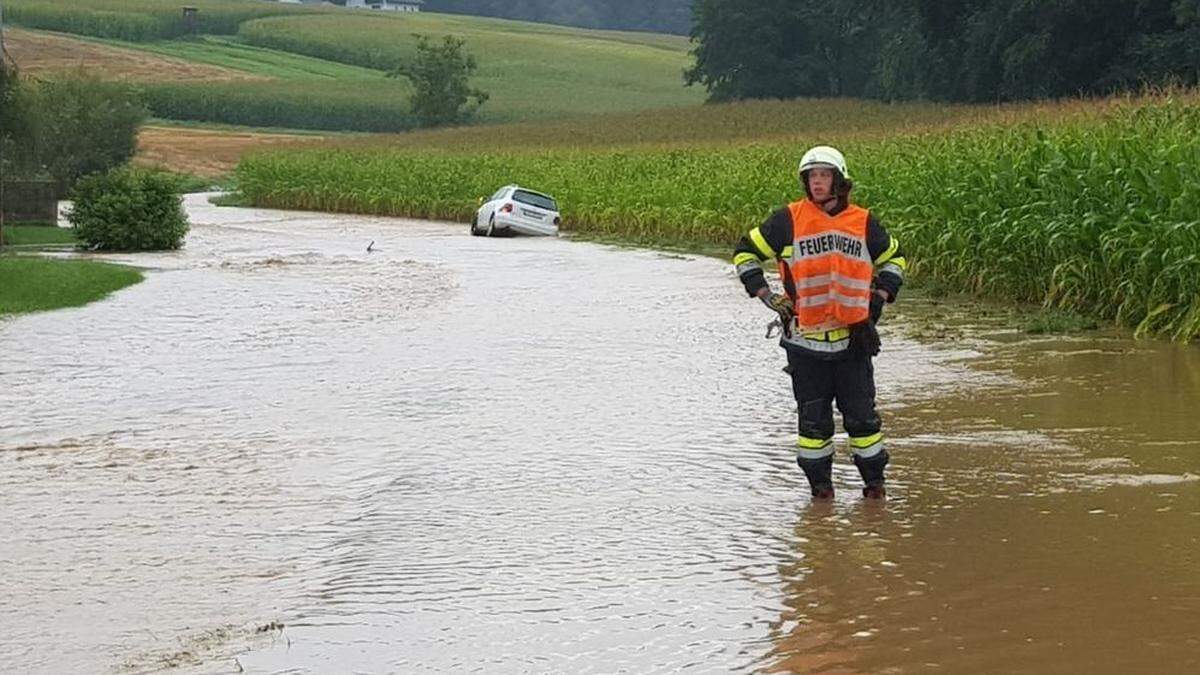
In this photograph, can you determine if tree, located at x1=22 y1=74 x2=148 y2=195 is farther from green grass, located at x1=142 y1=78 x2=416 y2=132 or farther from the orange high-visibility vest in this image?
green grass, located at x1=142 y1=78 x2=416 y2=132

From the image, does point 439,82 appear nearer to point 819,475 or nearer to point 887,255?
point 887,255

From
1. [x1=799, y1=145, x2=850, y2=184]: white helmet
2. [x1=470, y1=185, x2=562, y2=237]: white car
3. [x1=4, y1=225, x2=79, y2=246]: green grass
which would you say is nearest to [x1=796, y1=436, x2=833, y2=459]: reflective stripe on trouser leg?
[x1=799, y1=145, x2=850, y2=184]: white helmet

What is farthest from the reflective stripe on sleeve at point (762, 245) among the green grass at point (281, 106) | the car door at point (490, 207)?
the green grass at point (281, 106)

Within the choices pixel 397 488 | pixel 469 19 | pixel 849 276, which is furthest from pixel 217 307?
pixel 469 19

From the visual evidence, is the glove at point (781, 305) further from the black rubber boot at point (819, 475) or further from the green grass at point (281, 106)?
the green grass at point (281, 106)

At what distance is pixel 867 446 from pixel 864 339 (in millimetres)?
532

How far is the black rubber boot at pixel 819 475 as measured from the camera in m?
9.72

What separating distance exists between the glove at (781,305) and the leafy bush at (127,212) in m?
27.3

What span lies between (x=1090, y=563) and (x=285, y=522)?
3864 mm

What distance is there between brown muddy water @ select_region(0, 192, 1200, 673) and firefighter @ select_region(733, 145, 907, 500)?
0.32 meters

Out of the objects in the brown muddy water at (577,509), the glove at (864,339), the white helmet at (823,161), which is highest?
the white helmet at (823,161)

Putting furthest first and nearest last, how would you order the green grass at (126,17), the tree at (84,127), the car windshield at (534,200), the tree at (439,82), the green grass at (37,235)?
the green grass at (126,17)
the tree at (439,82)
the tree at (84,127)
the car windshield at (534,200)
the green grass at (37,235)

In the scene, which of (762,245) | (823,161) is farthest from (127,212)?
(823,161)

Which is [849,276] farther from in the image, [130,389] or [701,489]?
[130,389]
